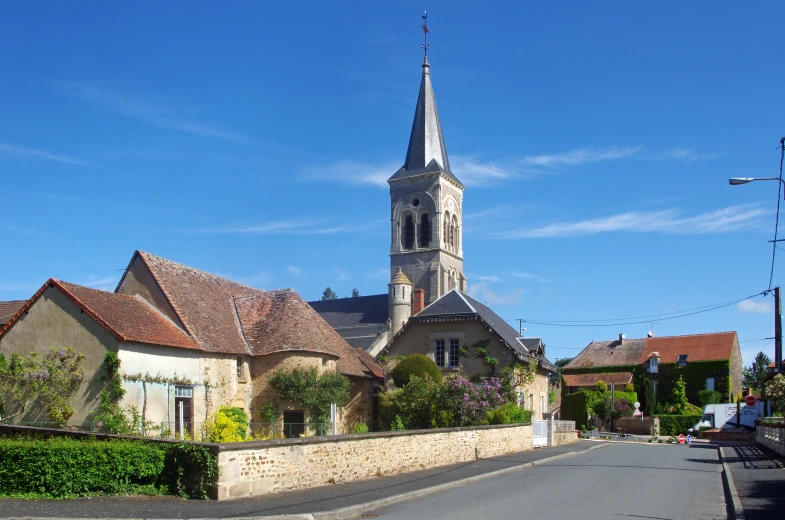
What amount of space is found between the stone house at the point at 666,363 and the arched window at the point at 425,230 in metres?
15.4

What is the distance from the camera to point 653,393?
181ft

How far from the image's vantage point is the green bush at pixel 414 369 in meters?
Result: 33.6

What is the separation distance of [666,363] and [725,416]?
9135mm

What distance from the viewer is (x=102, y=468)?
13.2 meters

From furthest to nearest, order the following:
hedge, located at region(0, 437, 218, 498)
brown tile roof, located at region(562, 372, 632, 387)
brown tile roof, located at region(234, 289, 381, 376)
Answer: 1. brown tile roof, located at region(562, 372, 632, 387)
2. brown tile roof, located at region(234, 289, 381, 376)
3. hedge, located at region(0, 437, 218, 498)

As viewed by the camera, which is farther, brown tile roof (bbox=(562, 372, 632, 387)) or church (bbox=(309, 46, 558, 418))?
brown tile roof (bbox=(562, 372, 632, 387))

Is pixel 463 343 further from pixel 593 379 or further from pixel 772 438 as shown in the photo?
pixel 593 379

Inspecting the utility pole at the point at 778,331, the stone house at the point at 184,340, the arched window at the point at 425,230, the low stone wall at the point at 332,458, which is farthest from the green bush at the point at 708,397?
the low stone wall at the point at 332,458

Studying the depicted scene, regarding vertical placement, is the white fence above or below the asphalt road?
below

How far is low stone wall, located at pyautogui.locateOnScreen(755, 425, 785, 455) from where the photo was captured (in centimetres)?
2425

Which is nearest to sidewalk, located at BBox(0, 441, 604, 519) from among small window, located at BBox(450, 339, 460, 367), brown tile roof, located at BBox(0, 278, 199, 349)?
brown tile roof, located at BBox(0, 278, 199, 349)

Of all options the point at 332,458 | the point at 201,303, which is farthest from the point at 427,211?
the point at 332,458

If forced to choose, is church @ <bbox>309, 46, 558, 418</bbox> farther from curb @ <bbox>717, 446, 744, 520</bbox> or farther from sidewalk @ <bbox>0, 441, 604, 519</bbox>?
sidewalk @ <bbox>0, 441, 604, 519</bbox>

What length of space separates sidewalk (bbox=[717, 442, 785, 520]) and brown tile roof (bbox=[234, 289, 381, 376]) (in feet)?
50.3
